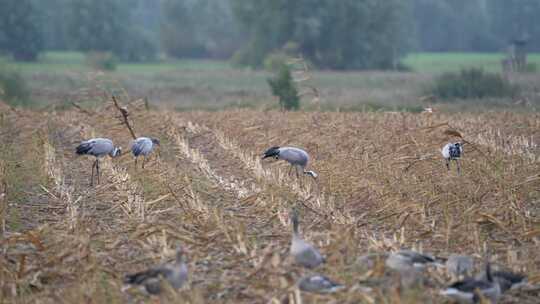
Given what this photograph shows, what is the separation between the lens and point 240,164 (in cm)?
1359

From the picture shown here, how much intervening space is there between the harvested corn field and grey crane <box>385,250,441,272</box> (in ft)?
0.35

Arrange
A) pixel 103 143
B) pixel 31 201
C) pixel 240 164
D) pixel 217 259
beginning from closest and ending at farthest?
1. pixel 217 259
2. pixel 31 201
3. pixel 103 143
4. pixel 240 164

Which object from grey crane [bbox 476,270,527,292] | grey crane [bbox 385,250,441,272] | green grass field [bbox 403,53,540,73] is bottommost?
green grass field [bbox 403,53,540,73]

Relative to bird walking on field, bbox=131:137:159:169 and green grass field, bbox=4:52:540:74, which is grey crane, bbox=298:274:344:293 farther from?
green grass field, bbox=4:52:540:74

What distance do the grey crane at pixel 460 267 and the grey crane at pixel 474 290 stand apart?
56 cm

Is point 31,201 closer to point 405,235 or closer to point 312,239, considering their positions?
point 312,239

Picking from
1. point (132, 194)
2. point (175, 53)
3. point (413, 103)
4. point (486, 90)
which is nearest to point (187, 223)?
point (132, 194)

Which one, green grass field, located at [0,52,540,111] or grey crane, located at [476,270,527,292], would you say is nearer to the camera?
grey crane, located at [476,270,527,292]

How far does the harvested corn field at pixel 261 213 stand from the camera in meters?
6.90

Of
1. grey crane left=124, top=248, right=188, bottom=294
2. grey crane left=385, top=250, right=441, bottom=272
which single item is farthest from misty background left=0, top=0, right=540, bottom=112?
grey crane left=385, top=250, right=441, bottom=272

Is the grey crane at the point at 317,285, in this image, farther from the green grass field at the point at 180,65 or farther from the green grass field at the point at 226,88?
the green grass field at the point at 180,65

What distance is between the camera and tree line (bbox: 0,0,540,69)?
50562 millimetres

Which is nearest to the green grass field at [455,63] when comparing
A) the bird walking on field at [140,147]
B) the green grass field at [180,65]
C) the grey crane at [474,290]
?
the green grass field at [180,65]

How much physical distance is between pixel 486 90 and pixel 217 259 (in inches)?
890
